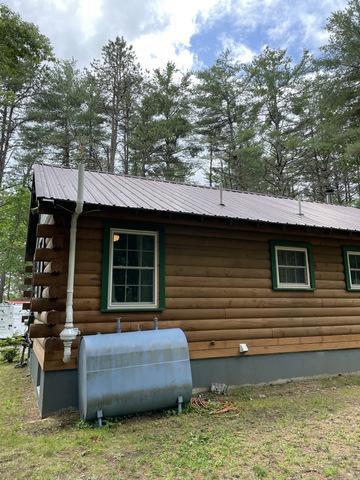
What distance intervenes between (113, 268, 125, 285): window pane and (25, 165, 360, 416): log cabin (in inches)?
0.6

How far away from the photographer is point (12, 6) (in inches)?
433

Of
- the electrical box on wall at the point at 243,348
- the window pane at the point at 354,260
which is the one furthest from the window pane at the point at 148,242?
the window pane at the point at 354,260

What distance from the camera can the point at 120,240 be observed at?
5.87 meters

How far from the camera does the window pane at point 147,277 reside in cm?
592

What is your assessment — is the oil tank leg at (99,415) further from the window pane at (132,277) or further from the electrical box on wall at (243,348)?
the electrical box on wall at (243,348)

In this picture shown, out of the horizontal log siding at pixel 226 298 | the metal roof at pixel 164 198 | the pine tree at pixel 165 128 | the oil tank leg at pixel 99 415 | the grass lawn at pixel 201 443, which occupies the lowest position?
the grass lawn at pixel 201 443

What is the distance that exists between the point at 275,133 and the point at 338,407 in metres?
16.5

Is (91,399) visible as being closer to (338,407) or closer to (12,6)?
(338,407)

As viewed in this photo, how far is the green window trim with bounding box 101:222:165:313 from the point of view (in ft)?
18.0

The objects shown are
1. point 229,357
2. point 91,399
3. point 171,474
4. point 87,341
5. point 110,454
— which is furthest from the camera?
point 229,357

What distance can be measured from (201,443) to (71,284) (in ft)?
8.86

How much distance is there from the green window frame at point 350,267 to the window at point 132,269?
4.49 meters

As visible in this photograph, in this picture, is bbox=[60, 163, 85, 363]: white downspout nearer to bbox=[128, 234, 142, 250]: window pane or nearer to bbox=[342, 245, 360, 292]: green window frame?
bbox=[128, 234, 142, 250]: window pane

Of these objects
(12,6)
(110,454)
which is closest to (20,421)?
(110,454)
